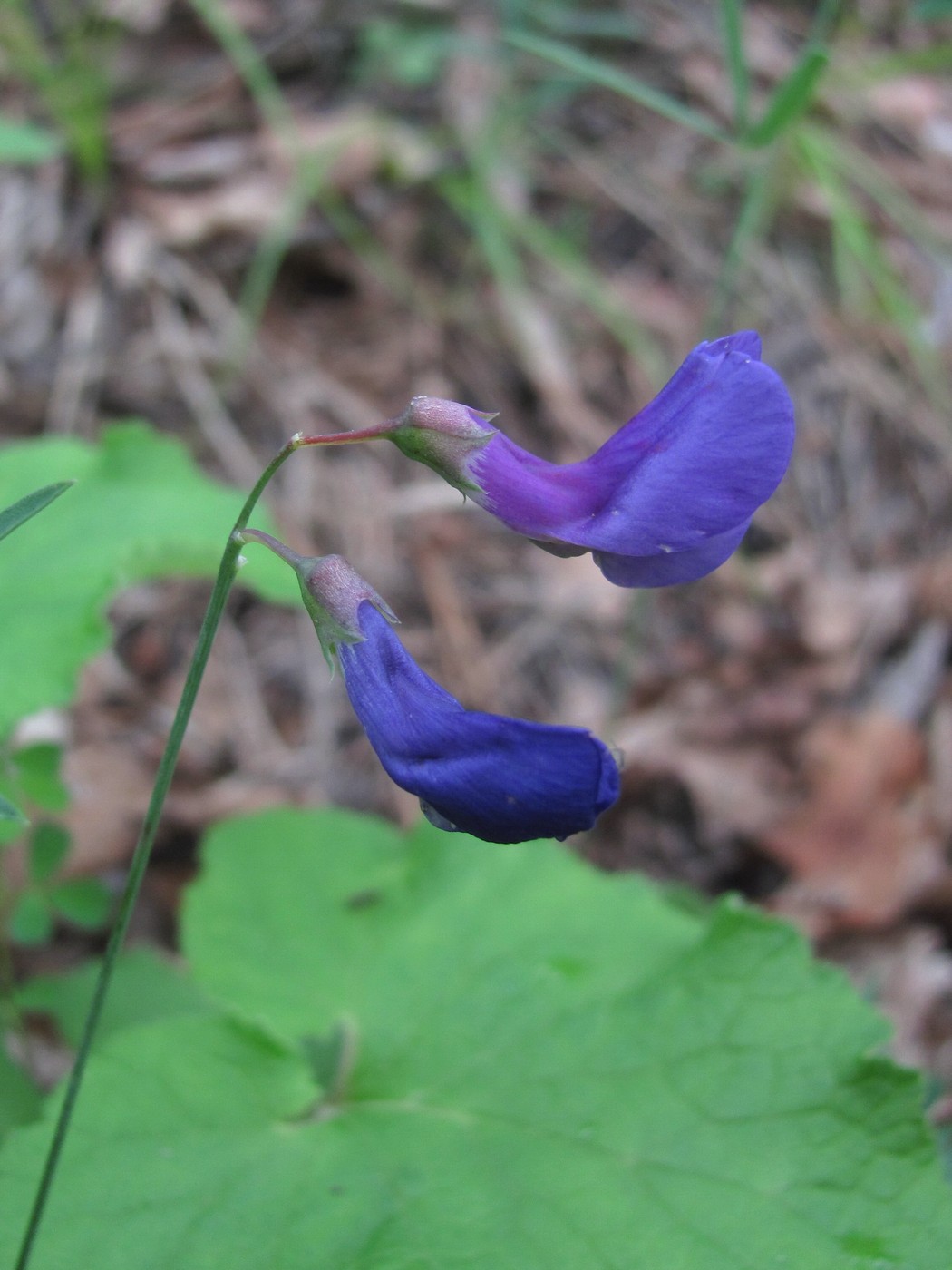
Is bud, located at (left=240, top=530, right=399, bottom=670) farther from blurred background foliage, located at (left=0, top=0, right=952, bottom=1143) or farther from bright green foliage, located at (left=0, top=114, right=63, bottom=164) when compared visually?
bright green foliage, located at (left=0, top=114, right=63, bottom=164)

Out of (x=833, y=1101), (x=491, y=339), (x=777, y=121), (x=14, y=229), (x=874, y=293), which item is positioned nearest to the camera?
(x=833, y=1101)

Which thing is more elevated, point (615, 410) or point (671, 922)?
point (615, 410)

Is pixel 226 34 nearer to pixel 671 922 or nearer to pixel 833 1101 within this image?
pixel 671 922

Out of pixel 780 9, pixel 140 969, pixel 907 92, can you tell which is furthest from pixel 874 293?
pixel 140 969

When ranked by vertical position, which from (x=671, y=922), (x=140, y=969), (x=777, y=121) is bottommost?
(x=140, y=969)

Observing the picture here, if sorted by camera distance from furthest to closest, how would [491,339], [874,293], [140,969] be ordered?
[874,293] < [491,339] < [140,969]

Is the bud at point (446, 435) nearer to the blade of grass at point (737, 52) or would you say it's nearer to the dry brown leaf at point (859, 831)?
the blade of grass at point (737, 52)

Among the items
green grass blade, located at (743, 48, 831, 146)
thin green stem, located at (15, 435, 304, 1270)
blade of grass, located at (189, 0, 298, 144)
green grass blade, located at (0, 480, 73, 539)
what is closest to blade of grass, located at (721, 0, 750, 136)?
green grass blade, located at (743, 48, 831, 146)

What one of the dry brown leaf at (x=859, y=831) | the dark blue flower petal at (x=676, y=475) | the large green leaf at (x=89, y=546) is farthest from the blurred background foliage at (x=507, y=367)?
the dark blue flower petal at (x=676, y=475)

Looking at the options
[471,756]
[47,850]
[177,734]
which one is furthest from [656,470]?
[47,850]
